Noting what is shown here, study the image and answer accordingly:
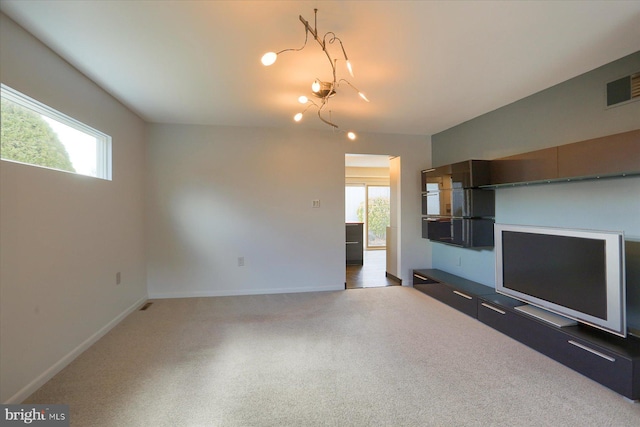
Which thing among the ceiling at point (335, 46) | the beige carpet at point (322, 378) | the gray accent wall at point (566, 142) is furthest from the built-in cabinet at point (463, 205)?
the beige carpet at point (322, 378)

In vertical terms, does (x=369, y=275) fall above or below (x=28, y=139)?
below

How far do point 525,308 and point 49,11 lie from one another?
4266mm

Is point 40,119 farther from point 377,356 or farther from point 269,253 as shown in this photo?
point 377,356

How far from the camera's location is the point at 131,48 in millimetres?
2121

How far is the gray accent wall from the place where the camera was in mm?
2189

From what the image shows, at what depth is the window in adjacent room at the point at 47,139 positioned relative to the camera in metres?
1.86

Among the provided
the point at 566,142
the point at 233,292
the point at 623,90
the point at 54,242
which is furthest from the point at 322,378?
the point at 623,90

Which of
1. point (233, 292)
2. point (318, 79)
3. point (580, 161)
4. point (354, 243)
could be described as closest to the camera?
point (580, 161)

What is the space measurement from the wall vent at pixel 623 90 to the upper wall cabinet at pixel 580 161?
40 cm

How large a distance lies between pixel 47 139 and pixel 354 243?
5224mm

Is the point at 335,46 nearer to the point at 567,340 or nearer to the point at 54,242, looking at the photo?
the point at 54,242

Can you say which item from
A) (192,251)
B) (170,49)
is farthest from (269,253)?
(170,49)

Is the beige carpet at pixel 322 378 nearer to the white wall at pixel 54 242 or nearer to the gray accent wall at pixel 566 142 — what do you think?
the white wall at pixel 54 242

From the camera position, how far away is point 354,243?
252 inches
